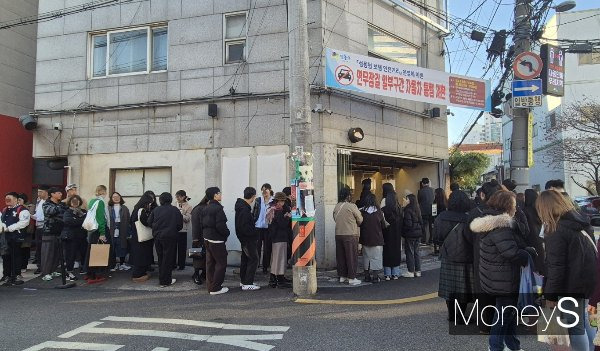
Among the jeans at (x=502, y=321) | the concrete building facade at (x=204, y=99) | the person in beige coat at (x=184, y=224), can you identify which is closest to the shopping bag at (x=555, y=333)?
the jeans at (x=502, y=321)

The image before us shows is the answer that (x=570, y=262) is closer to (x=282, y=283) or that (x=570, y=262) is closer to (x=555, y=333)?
(x=555, y=333)

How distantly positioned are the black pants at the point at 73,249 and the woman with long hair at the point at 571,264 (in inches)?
331

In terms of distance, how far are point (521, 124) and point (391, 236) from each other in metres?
4.79

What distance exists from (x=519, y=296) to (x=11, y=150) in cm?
1462

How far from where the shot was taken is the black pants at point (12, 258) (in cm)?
883

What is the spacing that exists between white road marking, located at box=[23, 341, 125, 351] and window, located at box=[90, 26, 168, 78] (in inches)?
295

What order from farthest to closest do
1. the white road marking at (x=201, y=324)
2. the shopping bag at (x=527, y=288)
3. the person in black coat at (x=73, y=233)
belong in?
the person in black coat at (x=73, y=233)
the white road marking at (x=201, y=324)
the shopping bag at (x=527, y=288)

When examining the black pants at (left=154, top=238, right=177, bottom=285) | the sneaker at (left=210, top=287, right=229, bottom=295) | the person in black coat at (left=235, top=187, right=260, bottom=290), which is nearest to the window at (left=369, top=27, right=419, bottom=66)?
the person in black coat at (left=235, top=187, right=260, bottom=290)

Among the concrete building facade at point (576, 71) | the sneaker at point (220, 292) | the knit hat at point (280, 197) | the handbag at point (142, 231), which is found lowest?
the sneaker at point (220, 292)

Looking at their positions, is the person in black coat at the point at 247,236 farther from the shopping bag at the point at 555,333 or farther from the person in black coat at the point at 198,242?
the shopping bag at the point at 555,333

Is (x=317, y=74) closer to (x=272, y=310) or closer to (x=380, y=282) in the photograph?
(x=380, y=282)

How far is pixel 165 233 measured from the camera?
27.3 ft

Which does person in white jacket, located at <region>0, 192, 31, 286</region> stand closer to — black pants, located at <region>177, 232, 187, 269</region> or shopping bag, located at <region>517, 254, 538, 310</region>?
black pants, located at <region>177, 232, 187, 269</region>

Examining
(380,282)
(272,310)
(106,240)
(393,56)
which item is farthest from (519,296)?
(393,56)
